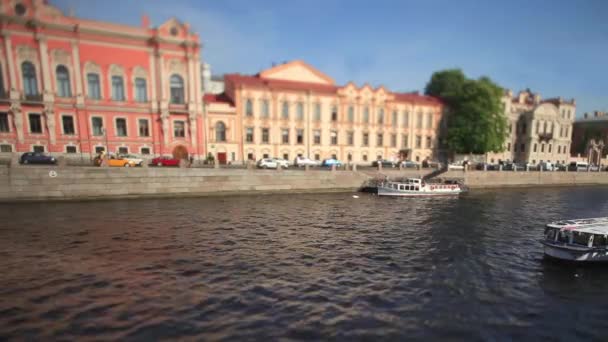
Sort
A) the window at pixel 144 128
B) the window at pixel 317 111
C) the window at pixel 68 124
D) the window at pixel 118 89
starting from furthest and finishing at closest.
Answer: the window at pixel 317 111
the window at pixel 144 128
the window at pixel 118 89
the window at pixel 68 124

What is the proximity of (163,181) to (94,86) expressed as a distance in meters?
19.3

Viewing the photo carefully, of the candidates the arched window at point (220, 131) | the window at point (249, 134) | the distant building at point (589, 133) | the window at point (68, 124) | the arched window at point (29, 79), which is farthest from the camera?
the distant building at point (589, 133)

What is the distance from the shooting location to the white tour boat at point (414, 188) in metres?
33.7

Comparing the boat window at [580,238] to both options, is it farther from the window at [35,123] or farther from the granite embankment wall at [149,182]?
the window at [35,123]

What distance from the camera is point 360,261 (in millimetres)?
14297

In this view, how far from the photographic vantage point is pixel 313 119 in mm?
49906

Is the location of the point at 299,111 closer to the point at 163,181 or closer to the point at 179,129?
the point at 179,129

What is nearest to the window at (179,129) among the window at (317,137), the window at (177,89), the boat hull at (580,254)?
the window at (177,89)

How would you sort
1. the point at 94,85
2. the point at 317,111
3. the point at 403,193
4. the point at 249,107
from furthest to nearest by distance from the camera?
the point at 317,111
the point at 249,107
the point at 94,85
the point at 403,193

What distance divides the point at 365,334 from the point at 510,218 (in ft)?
69.1

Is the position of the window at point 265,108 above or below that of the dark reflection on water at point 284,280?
A: above

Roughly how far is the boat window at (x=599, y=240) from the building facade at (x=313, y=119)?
38.5 meters

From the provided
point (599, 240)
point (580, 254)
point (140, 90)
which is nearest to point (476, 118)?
point (599, 240)

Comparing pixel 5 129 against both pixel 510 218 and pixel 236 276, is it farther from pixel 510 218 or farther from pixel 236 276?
pixel 510 218
